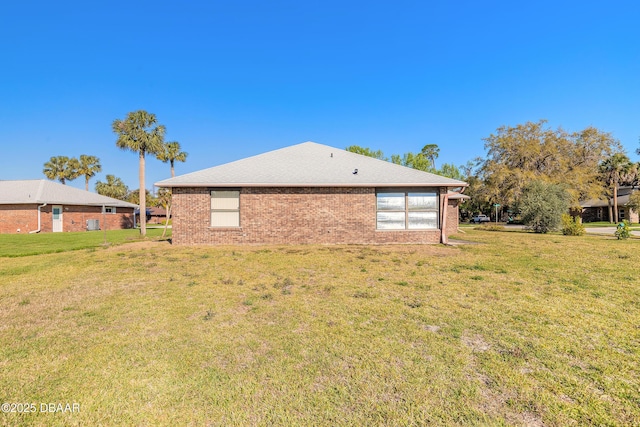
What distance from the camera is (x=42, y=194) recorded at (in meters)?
25.1

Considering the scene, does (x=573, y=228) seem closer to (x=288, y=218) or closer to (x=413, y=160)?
(x=288, y=218)

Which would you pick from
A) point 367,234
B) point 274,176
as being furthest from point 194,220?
point 367,234

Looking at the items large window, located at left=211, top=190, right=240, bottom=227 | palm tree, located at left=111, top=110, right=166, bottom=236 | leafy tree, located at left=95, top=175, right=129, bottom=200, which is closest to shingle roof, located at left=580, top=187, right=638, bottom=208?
large window, located at left=211, top=190, right=240, bottom=227

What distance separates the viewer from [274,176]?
44.6 ft

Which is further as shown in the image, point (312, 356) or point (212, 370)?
point (312, 356)

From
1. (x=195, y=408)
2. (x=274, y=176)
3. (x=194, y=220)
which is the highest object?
(x=274, y=176)

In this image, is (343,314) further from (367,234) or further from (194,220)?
(194,220)

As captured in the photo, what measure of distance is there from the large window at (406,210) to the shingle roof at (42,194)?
26434 millimetres

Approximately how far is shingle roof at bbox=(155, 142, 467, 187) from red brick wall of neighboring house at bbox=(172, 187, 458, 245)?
417 millimetres

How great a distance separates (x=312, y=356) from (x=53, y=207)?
103 feet

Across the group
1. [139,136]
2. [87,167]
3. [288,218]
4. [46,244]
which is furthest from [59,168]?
[288,218]

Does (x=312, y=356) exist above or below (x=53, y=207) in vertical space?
below

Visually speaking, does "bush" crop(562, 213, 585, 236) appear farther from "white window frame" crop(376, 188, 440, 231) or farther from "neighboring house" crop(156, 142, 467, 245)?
"white window frame" crop(376, 188, 440, 231)

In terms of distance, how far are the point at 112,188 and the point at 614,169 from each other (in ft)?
246
